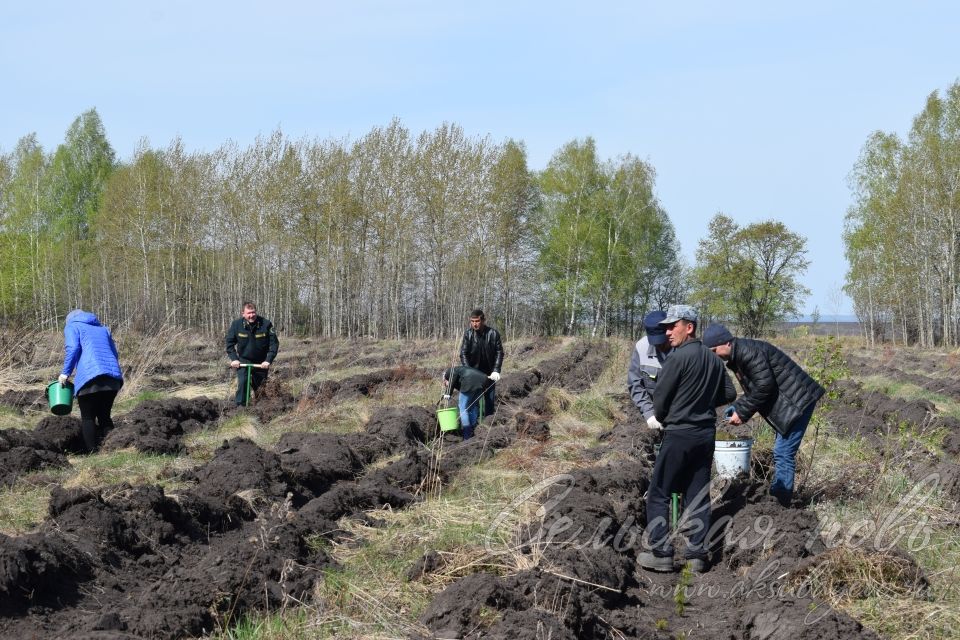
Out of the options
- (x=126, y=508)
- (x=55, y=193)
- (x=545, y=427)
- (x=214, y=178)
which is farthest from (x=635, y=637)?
(x=55, y=193)

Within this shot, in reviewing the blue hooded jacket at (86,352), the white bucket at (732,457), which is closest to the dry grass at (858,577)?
the white bucket at (732,457)

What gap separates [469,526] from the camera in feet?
20.7

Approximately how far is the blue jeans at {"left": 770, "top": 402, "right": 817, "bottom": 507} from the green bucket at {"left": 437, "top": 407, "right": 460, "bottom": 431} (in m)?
3.93

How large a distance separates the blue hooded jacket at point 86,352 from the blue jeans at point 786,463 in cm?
648

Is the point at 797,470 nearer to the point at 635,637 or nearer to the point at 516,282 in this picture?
the point at 635,637

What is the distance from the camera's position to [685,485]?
619 centimetres

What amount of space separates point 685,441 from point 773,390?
1231 mm

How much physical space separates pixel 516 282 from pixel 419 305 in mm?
4999

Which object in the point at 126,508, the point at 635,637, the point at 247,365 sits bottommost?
the point at 635,637

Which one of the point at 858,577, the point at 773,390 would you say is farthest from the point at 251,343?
the point at 858,577

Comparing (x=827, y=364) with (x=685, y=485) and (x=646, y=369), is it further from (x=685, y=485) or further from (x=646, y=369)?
(x=685, y=485)

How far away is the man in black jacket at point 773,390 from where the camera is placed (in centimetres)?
677

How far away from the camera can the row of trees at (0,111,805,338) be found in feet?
136

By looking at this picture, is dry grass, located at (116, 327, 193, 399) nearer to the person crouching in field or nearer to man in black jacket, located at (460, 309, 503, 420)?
the person crouching in field
